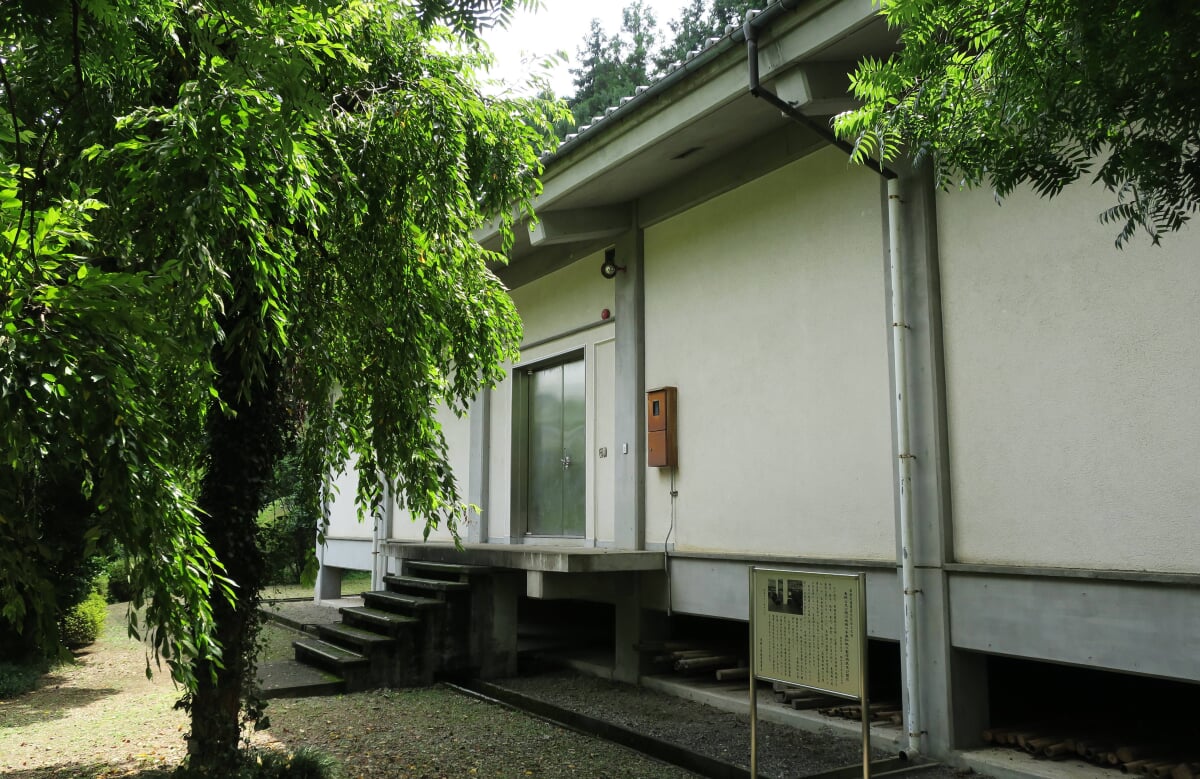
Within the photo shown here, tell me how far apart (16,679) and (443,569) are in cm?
442

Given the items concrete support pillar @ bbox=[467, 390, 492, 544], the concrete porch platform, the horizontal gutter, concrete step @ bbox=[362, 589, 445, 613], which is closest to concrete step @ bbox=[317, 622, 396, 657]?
concrete step @ bbox=[362, 589, 445, 613]

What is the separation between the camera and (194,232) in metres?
3.82

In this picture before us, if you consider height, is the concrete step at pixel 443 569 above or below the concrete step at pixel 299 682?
above

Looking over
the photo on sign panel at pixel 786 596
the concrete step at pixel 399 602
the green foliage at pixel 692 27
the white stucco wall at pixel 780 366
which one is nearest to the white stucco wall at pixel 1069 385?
the white stucco wall at pixel 780 366

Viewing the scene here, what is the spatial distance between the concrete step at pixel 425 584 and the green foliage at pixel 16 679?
3745 mm

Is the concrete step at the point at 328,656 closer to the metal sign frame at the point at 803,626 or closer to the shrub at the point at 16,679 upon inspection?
the shrub at the point at 16,679

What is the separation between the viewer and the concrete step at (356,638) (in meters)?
8.95

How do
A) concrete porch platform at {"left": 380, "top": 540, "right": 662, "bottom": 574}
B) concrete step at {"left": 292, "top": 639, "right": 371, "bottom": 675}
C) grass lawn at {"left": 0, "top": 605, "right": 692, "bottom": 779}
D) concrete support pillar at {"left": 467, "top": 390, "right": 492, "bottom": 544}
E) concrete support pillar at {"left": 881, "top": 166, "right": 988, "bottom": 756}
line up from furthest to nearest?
concrete support pillar at {"left": 467, "top": 390, "right": 492, "bottom": 544}
concrete step at {"left": 292, "top": 639, "right": 371, "bottom": 675}
concrete porch platform at {"left": 380, "top": 540, "right": 662, "bottom": 574}
grass lawn at {"left": 0, "top": 605, "right": 692, "bottom": 779}
concrete support pillar at {"left": 881, "top": 166, "right": 988, "bottom": 756}

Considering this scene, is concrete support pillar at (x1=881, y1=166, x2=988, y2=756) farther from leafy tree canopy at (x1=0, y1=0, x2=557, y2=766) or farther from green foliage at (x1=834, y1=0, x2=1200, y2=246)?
leafy tree canopy at (x1=0, y1=0, x2=557, y2=766)

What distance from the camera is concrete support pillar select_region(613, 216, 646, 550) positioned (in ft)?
30.6

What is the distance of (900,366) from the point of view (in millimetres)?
6355

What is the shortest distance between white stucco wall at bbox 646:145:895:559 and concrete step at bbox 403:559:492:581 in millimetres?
1944

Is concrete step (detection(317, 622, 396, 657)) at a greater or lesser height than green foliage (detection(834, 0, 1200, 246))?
lesser

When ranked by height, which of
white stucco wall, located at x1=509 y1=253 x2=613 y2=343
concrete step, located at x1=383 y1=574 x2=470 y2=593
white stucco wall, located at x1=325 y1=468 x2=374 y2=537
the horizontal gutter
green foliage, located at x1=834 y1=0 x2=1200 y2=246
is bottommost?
concrete step, located at x1=383 y1=574 x2=470 y2=593
